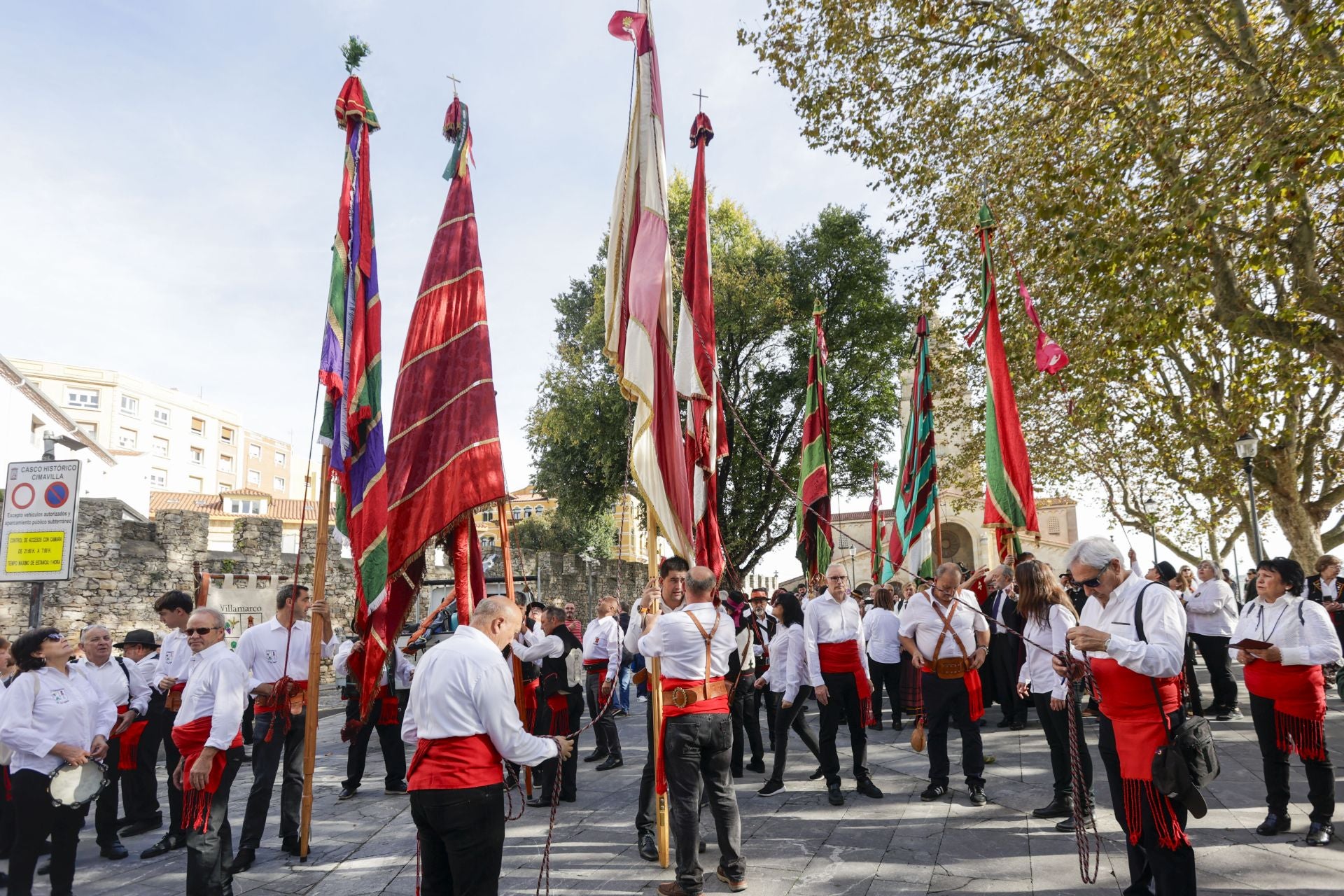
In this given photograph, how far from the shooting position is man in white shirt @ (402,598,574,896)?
366 centimetres

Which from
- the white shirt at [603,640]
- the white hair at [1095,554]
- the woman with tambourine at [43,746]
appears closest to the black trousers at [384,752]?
the white shirt at [603,640]

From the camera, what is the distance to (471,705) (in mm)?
3758

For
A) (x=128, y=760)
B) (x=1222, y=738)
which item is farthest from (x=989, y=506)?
(x=128, y=760)

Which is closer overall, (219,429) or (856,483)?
(856,483)

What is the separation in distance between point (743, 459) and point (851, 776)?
17110mm

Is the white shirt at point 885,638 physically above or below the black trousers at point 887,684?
above

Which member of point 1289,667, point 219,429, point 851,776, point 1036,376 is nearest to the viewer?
point 1289,667

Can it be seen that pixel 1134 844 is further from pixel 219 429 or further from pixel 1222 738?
pixel 219 429

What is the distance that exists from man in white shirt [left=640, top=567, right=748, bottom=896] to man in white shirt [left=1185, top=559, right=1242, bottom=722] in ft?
Result: 25.7

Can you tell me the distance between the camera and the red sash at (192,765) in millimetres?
4883

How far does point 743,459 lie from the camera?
81.8 ft

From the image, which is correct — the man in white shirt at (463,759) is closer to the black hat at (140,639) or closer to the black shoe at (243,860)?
the black shoe at (243,860)

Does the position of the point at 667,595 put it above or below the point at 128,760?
above

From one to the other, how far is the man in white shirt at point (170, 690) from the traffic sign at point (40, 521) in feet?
13.4
